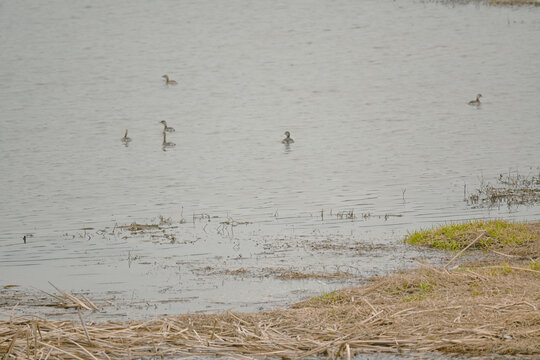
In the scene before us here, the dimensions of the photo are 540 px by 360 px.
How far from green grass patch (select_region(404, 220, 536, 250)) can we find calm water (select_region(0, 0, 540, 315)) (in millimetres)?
648

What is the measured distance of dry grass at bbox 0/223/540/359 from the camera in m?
9.70

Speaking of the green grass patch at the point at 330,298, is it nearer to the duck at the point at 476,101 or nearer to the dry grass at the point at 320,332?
the dry grass at the point at 320,332

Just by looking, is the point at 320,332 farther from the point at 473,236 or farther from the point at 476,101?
the point at 476,101

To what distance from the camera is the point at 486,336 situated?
998cm

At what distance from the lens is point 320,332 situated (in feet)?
33.9

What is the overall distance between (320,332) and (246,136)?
25830mm

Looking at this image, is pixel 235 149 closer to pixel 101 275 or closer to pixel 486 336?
pixel 101 275

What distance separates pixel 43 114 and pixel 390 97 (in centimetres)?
1747

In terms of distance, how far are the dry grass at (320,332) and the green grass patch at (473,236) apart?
13.4 feet

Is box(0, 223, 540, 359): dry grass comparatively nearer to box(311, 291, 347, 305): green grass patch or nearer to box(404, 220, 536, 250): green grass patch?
box(311, 291, 347, 305): green grass patch

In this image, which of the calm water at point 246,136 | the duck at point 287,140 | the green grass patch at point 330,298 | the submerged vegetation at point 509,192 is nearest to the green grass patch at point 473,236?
the calm water at point 246,136

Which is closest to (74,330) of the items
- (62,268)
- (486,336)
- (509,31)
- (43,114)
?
(486,336)

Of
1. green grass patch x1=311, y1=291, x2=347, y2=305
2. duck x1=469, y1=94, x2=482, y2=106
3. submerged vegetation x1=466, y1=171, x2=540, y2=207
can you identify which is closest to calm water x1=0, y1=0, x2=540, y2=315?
duck x1=469, y1=94, x2=482, y2=106

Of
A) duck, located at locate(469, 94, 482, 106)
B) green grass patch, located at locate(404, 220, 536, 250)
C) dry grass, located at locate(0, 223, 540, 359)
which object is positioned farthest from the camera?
duck, located at locate(469, 94, 482, 106)
